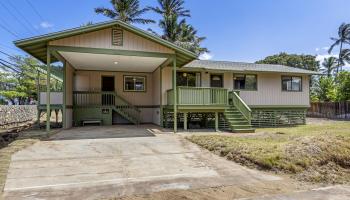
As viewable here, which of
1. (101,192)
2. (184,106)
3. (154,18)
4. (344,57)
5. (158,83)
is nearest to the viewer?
(101,192)

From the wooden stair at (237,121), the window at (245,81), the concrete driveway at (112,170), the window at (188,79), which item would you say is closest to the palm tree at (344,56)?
the window at (245,81)

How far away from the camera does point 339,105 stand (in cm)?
2442

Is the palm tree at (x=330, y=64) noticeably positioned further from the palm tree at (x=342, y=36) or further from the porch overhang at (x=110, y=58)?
the porch overhang at (x=110, y=58)

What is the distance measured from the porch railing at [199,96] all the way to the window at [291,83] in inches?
246

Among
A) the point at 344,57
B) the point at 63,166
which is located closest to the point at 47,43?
the point at 63,166

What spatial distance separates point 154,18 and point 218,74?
16884mm

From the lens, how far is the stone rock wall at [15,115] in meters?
15.9

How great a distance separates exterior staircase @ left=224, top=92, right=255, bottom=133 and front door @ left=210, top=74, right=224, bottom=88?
67.2 inches

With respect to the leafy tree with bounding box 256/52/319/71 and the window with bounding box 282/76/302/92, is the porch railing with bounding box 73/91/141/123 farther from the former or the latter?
the leafy tree with bounding box 256/52/319/71

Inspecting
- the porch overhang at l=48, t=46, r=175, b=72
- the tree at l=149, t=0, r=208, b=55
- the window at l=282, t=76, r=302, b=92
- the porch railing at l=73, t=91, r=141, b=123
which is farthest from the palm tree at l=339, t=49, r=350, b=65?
the porch railing at l=73, t=91, r=141, b=123

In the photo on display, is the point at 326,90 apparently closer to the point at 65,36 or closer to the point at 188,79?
the point at 188,79

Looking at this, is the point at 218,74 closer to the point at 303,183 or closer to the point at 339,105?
the point at 303,183

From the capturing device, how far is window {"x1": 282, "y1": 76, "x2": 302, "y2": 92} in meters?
17.2

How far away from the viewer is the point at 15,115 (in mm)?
17844
